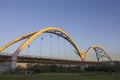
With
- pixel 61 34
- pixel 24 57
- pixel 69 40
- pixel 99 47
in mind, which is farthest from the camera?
pixel 99 47

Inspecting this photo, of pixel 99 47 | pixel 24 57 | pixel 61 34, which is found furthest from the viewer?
pixel 99 47

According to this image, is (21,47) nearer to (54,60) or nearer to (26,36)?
(26,36)

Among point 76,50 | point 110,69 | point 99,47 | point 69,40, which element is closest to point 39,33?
point 69,40

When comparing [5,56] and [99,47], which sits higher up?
[99,47]

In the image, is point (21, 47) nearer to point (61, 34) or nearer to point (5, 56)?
point (5, 56)

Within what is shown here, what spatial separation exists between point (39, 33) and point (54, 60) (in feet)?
59.8

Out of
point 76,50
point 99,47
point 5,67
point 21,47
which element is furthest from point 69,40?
point 99,47

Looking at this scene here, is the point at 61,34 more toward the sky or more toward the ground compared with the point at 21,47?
more toward the sky

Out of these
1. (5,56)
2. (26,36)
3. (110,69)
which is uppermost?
(26,36)

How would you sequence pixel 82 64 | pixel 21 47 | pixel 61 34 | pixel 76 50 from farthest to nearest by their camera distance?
pixel 82 64, pixel 76 50, pixel 61 34, pixel 21 47

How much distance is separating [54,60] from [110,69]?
2089 centimetres

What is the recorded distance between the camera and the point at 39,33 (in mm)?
53781

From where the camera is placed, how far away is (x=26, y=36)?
55.7 meters

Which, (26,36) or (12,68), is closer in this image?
(12,68)
